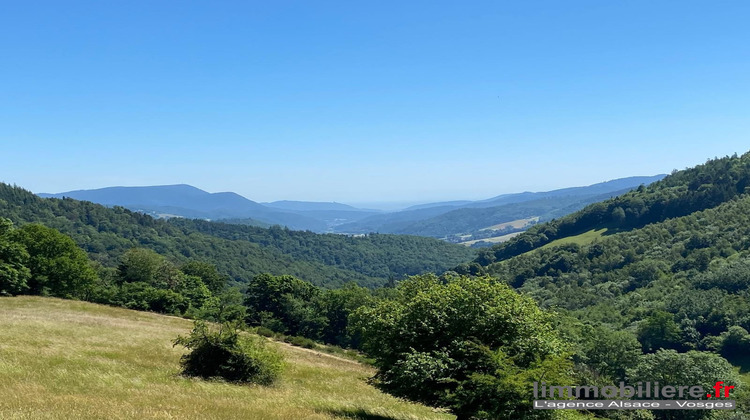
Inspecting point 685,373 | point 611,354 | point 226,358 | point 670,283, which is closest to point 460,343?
point 226,358

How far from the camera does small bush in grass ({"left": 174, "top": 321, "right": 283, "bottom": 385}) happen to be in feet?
77.7

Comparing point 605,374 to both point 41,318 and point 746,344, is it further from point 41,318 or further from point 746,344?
point 41,318

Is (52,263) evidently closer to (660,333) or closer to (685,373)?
(685,373)

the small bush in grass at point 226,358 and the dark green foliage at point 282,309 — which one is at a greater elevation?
the small bush in grass at point 226,358

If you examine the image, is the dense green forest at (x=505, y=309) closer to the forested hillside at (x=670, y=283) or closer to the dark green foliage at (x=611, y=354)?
the dark green foliage at (x=611, y=354)

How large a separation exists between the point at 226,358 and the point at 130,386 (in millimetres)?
5978

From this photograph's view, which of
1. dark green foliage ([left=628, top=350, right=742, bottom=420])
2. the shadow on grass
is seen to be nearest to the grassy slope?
the shadow on grass

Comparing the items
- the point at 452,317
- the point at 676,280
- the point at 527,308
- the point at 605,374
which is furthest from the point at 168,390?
the point at 676,280

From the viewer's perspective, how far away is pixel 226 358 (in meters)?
24.0

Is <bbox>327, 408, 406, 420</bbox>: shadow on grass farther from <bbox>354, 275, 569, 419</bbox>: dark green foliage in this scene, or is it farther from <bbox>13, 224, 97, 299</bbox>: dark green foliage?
<bbox>13, 224, 97, 299</bbox>: dark green foliage

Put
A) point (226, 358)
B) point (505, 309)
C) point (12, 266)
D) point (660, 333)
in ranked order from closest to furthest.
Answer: point (505, 309), point (226, 358), point (12, 266), point (660, 333)

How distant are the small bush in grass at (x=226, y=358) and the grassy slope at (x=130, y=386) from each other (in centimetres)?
109

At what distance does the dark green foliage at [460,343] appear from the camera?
1575cm

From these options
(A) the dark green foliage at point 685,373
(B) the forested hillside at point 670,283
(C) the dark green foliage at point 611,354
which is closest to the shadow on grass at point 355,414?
(A) the dark green foliage at point 685,373
